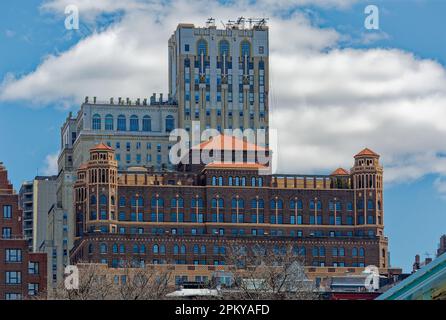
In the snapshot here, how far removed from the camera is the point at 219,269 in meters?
188

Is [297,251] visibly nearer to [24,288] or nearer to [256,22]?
[256,22]

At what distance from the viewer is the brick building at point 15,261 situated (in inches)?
5684

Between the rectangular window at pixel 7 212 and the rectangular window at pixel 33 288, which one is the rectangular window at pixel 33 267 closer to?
the rectangular window at pixel 33 288

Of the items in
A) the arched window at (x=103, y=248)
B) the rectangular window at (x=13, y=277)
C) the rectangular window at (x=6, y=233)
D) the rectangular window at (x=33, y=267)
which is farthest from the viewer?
the arched window at (x=103, y=248)

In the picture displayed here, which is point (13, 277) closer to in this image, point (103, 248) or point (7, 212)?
point (7, 212)

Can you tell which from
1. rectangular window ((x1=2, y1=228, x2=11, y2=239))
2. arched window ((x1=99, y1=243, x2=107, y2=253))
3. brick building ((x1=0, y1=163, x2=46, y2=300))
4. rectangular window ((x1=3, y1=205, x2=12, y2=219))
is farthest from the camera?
arched window ((x1=99, y1=243, x2=107, y2=253))

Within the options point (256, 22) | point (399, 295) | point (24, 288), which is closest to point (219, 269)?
point (256, 22)

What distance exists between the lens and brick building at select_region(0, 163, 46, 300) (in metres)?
144

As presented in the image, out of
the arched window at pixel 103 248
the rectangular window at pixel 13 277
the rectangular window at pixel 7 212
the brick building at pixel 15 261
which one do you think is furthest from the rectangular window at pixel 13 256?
the arched window at pixel 103 248

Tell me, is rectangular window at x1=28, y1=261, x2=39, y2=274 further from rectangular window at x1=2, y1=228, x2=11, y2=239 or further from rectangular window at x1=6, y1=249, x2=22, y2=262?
rectangular window at x1=2, y1=228, x2=11, y2=239

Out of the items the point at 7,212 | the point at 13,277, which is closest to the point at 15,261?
the point at 13,277

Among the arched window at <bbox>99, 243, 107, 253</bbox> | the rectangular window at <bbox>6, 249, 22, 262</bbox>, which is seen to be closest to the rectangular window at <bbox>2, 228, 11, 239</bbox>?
the rectangular window at <bbox>6, 249, 22, 262</bbox>
